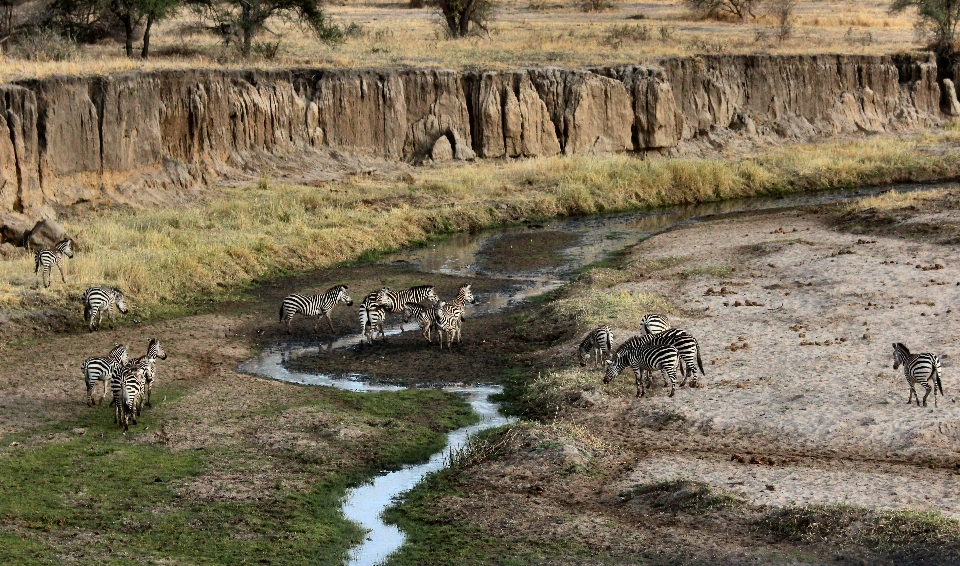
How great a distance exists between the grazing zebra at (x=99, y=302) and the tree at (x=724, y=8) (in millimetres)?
54529

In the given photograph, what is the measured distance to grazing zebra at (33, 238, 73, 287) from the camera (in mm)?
26562

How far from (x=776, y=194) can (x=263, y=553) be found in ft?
114

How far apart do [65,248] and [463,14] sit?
36.9m

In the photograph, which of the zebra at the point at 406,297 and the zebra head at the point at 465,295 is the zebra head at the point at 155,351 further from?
the zebra head at the point at 465,295

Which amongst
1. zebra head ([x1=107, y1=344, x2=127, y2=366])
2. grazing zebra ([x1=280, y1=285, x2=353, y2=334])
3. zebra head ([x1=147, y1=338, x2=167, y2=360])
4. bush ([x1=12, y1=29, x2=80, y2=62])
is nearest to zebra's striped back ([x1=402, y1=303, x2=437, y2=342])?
grazing zebra ([x1=280, y1=285, x2=353, y2=334])

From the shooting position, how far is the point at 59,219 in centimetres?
3356

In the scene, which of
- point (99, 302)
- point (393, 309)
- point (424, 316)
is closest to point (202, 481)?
point (424, 316)

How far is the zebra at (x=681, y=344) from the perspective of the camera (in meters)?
20.2

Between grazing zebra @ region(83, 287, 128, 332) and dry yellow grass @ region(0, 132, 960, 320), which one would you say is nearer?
grazing zebra @ region(83, 287, 128, 332)

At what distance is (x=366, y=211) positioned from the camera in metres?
37.5

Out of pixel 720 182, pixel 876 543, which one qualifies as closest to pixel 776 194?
pixel 720 182

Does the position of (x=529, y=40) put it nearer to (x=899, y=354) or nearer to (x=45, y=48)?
(x=45, y=48)

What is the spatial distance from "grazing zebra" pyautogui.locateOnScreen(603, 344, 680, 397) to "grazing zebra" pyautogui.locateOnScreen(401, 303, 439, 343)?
5.00m

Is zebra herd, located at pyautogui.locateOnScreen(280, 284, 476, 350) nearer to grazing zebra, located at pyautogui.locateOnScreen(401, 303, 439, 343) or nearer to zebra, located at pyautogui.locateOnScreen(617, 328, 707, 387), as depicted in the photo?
grazing zebra, located at pyautogui.locateOnScreen(401, 303, 439, 343)
